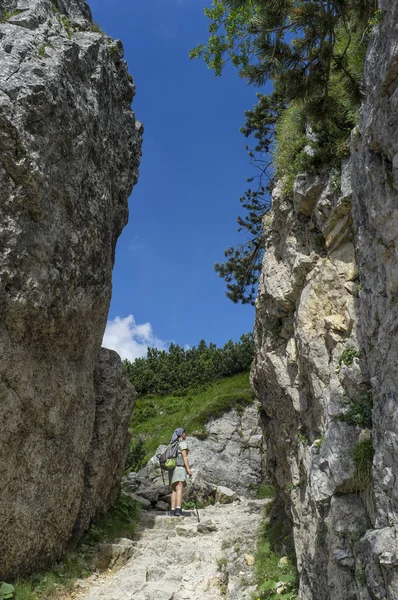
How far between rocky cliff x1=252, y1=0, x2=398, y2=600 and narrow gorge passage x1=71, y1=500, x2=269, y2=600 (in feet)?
5.35

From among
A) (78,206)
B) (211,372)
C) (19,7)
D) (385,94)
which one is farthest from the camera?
(211,372)

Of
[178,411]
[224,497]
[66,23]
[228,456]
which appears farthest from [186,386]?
[66,23]

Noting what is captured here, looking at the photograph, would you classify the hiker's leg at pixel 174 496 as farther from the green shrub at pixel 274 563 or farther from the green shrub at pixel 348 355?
the green shrub at pixel 348 355

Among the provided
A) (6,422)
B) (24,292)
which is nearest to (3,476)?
(6,422)

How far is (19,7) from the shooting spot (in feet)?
43.5

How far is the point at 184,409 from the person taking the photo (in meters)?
28.6

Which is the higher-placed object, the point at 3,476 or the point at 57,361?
the point at 57,361

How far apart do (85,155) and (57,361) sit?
5.46 m

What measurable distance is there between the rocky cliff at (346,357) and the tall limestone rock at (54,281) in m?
5.02

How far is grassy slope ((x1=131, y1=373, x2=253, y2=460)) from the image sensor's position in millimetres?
25266

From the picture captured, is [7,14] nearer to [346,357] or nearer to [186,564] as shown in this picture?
[346,357]

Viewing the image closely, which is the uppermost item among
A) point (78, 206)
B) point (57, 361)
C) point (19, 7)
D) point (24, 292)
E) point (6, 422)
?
point (19, 7)

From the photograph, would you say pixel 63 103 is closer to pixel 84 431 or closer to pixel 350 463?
pixel 84 431

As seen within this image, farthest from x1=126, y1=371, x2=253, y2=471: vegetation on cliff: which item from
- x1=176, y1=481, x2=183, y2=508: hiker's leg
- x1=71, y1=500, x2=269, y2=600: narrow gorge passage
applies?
x1=71, y1=500, x2=269, y2=600: narrow gorge passage
